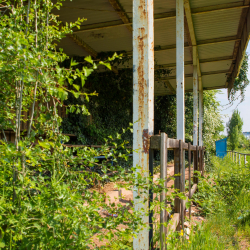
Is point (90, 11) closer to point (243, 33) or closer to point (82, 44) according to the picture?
point (82, 44)

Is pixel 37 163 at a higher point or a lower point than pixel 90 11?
lower

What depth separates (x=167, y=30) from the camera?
19.0 ft

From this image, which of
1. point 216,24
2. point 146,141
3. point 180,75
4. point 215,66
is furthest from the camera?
point 215,66

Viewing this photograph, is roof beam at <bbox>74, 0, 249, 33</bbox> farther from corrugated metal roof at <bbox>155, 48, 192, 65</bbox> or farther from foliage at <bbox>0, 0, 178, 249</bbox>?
foliage at <bbox>0, 0, 178, 249</bbox>

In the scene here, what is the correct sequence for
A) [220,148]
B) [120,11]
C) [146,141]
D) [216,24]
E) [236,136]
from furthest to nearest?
[236,136] < [220,148] < [216,24] < [120,11] < [146,141]

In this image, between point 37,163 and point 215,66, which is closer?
point 37,163

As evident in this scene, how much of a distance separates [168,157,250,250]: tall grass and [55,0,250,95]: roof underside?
315cm

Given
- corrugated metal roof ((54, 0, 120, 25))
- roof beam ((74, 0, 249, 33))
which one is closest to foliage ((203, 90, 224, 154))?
Answer: roof beam ((74, 0, 249, 33))

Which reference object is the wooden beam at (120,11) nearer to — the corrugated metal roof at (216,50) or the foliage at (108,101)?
the foliage at (108,101)

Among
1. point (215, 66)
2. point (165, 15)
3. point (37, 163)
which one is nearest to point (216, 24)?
point (165, 15)

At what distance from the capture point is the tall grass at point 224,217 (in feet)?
8.79

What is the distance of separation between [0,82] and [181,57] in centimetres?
294

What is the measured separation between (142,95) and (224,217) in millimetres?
2785

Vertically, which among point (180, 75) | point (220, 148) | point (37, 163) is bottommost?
point (220, 148)
